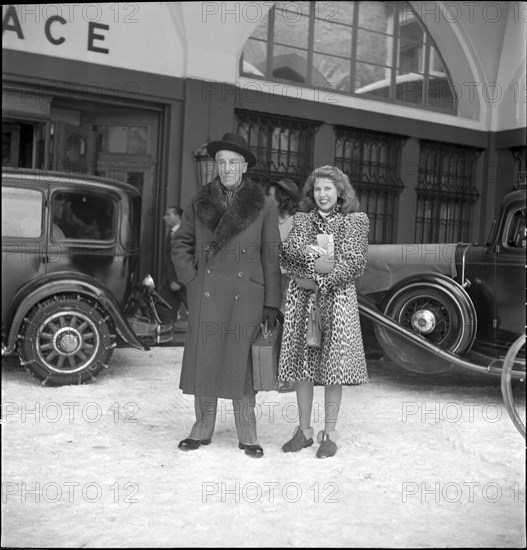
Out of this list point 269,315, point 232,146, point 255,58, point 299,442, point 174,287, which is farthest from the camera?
point 255,58

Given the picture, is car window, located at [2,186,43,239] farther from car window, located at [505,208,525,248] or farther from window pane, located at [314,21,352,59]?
window pane, located at [314,21,352,59]

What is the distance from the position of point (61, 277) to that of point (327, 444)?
2632 millimetres

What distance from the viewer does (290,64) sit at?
889 centimetres

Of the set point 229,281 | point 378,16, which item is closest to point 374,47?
point 378,16

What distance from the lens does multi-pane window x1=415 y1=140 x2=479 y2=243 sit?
8.61 metres

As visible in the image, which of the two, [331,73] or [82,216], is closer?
[82,216]

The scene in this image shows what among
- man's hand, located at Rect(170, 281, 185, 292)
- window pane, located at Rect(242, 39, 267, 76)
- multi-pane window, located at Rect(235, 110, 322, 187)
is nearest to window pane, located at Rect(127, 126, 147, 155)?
multi-pane window, located at Rect(235, 110, 322, 187)

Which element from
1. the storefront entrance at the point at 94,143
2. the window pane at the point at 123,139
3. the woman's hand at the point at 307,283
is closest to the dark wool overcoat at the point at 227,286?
the woman's hand at the point at 307,283

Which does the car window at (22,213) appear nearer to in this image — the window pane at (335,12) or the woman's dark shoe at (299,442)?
the woman's dark shoe at (299,442)

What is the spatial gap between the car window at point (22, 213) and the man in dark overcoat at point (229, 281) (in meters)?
1.96

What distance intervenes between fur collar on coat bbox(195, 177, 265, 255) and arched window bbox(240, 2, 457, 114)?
5.30 m

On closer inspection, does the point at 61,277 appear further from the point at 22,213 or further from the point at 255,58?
the point at 255,58

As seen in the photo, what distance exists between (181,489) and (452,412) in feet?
8.22

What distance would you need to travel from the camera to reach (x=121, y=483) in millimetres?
3307
